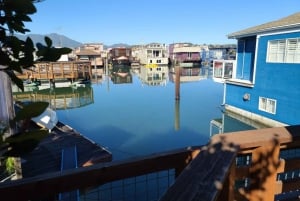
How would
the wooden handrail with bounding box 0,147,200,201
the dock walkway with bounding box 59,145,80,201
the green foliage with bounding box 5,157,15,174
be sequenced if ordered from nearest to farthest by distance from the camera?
the wooden handrail with bounding box 0,147,200,201, the green foliage with bounding box 5,157,15,174, the dock walkway with bounding box 59,145,80,201

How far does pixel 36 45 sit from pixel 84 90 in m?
25.2

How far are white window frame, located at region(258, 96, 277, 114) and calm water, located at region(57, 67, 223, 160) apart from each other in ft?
9.09

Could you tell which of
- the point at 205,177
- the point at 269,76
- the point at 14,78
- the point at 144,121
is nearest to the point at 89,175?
the point at 205,177

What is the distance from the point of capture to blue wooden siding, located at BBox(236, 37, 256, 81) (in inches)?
565

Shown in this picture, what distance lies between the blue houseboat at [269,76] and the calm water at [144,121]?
7.52 ft

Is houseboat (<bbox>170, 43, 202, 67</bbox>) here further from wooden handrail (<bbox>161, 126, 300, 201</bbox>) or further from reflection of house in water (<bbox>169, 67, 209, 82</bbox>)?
wooden handrail (<bbox>161, 126, 300, 201</bbox>)

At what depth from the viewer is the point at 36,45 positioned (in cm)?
74

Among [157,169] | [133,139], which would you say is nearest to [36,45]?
[157,169]

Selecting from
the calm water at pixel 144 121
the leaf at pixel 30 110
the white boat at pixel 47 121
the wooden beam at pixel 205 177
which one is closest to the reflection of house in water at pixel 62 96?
the calm water at pixel 144 121

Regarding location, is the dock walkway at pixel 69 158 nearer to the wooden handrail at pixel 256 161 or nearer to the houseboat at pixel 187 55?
the wooden handrail at pixel 256 161

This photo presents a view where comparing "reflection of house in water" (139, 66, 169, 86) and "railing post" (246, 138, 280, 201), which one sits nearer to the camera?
"railing post" (246, 138, 280, 201)

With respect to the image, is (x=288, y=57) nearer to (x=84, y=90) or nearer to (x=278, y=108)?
(x=278, y=108)


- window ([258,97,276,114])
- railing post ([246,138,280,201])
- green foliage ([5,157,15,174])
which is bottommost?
green foliage ([5,157,15,174])

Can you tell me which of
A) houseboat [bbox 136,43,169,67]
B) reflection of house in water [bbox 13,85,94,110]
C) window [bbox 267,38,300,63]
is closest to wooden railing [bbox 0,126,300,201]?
window [bbox 267,38,300,63]
